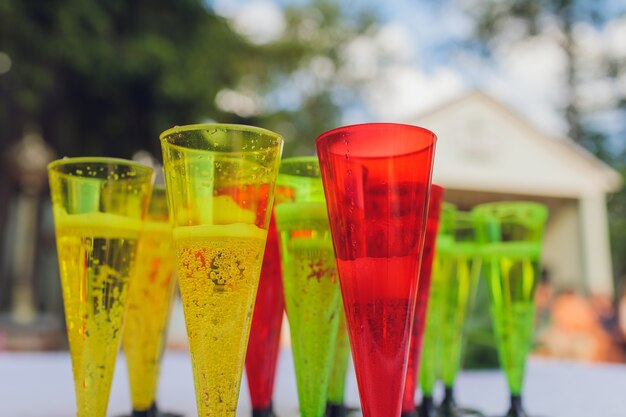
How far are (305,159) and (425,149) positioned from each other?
0.19m

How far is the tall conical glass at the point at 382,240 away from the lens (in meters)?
0.43

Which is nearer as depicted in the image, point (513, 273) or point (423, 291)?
point (423, 291)

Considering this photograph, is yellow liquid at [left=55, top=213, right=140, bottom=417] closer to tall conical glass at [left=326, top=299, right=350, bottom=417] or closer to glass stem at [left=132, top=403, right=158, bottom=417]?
glass stem at [left=132, top=403, right=158, bottom=417]

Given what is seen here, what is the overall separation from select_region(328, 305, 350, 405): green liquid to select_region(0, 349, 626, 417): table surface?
0.37 feet

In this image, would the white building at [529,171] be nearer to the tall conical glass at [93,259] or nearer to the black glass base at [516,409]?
the black glass base at [516,409]

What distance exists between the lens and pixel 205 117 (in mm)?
4801

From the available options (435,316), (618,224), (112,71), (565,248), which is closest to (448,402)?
(435,316)

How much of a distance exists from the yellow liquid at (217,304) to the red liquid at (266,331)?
0.53 feet

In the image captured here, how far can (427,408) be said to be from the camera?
69cm

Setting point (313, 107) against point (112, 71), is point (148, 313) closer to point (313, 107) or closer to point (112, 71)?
point (112, 71)

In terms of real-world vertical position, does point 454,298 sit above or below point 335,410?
above

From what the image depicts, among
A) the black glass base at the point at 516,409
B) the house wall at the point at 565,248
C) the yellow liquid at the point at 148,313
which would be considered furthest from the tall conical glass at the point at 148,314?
the house wall at the point at 565,248

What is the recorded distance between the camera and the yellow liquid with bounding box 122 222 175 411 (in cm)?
67

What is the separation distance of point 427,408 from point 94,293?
1.42 feet
